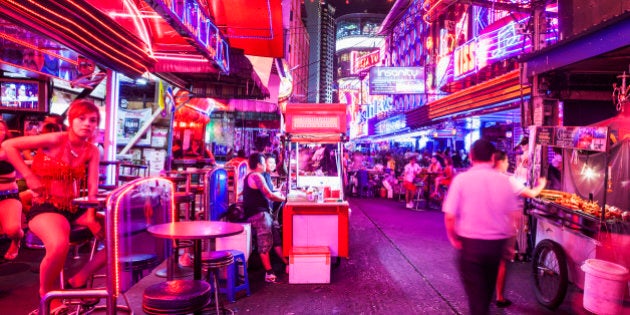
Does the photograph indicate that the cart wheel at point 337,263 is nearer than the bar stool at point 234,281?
No

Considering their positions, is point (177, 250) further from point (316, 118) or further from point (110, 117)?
point (110, 117)

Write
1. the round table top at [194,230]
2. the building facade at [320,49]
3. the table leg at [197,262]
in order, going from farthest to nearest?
the building facade at [320,49], the table leg at [197,262], the round table top at [194,230]

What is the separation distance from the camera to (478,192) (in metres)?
3.68

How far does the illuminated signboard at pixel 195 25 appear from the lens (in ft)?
18.6

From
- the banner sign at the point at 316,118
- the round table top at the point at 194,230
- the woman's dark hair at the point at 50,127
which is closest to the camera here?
the round table top at the point at 194,230

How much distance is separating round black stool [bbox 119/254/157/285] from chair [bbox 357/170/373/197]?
47.2 feet

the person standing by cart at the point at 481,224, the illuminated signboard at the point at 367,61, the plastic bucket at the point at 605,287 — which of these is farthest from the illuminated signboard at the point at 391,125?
the person standing by cart at the point at 481,224

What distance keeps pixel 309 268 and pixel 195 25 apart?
14.1ft

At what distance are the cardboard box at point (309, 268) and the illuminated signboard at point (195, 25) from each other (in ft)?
12.5

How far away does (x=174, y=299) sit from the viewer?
3.26 m

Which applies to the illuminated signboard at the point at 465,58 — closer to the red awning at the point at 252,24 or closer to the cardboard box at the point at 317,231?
the red awning at the point at 252,24

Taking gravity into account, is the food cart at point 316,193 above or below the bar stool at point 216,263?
above

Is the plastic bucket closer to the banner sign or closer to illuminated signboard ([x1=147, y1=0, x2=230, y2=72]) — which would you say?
the banner sign

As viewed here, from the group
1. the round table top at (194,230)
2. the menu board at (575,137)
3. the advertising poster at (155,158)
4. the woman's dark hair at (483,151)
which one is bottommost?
the round table top at (194,230)
